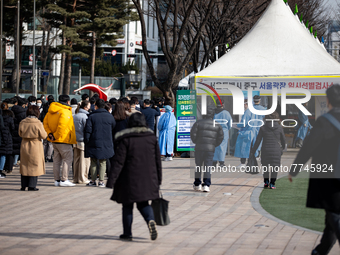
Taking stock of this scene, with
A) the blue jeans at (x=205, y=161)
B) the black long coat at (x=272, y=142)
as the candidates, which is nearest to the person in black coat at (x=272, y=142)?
the black long coat at (x=272, y=142)

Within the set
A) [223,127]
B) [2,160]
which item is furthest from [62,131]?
[223,127]

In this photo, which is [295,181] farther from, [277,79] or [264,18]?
[264,18]

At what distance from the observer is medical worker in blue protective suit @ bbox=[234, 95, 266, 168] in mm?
11070

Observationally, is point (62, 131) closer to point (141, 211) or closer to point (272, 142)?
point (272, 142)

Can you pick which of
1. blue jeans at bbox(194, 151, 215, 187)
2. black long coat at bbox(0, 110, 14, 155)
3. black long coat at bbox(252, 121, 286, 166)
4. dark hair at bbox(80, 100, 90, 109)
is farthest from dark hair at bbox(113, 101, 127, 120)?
black long coat at bbox(252, 121, 286, 166)

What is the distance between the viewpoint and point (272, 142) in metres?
10.9

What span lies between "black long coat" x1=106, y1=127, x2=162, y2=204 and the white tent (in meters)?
5.32

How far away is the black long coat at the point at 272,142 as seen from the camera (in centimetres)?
1091

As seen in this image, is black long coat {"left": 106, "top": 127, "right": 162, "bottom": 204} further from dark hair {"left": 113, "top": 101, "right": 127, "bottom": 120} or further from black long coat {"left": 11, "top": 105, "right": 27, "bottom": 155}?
black long coat {"left": 11, "top": 105, "right": 27, "bottom": 155}

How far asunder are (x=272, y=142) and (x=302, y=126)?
2.30 ft

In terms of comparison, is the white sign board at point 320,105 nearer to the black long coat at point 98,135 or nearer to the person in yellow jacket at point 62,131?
the black long coat at point 98,135

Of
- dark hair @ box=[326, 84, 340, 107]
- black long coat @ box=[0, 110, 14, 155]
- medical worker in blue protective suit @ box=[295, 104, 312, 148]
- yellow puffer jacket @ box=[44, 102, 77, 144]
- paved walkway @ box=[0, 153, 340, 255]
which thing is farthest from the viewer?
black long coat @ box=[0, 110, 14, 155]

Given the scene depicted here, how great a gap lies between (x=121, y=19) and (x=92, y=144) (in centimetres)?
3031

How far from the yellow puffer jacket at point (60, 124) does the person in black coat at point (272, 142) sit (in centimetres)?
373
